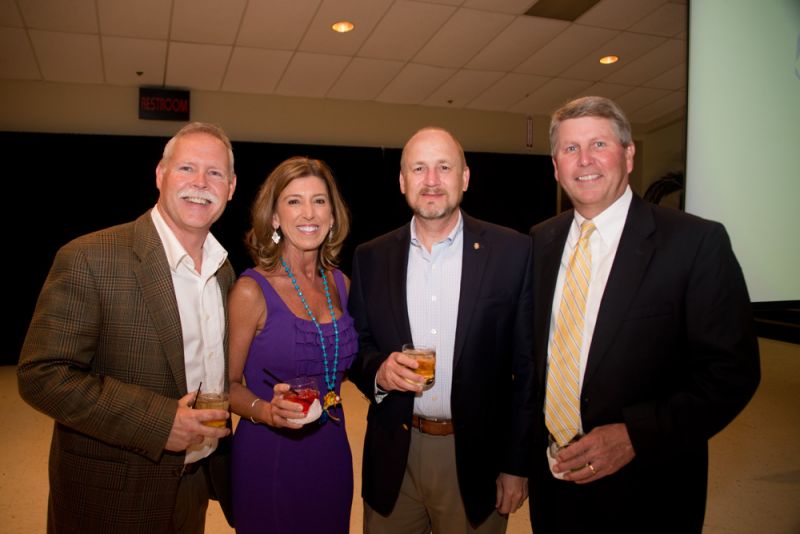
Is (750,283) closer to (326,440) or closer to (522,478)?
(522,478)

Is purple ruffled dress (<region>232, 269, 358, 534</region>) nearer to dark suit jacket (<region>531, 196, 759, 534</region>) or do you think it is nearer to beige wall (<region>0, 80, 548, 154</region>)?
dark suit jacket (<region>531, 196, 759, 534</region>)

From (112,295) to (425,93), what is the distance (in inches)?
271

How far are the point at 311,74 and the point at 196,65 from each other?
1447 millimetres

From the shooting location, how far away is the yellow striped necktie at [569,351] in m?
1.79

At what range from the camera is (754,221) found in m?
2.21

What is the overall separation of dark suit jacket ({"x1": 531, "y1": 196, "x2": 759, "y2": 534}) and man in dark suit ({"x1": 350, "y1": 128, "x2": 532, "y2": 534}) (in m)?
0.30

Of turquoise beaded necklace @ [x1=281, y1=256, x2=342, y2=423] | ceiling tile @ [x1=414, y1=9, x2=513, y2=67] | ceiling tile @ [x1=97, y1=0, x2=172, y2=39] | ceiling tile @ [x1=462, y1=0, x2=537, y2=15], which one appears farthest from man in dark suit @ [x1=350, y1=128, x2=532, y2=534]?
ceiling tile @ [x1=97, y1=0, x2=172, y2=39]

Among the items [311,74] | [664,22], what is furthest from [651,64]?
[311,74]

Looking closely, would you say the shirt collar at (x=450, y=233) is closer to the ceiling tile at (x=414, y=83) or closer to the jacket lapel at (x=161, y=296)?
the jacket lapel at (x=161, y=296)

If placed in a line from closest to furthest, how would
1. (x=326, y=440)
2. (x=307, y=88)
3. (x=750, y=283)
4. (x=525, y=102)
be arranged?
(x=326, y=440) < (x=750, y=283) < (x=307, y=88) < (x=525, y=102)

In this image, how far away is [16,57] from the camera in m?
5.96

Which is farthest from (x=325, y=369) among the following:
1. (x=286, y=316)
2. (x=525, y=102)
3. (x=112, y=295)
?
(x=525, y=102)

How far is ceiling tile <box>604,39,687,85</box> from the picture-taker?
21.0ft

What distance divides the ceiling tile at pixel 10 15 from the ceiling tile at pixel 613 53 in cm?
637
